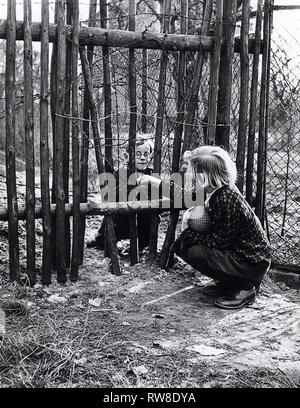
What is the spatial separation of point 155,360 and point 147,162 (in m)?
2.15

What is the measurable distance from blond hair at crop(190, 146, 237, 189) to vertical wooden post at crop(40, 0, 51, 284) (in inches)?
45.4

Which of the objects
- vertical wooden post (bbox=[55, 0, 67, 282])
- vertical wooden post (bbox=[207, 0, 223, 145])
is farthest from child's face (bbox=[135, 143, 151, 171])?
vertical wooden post (bbox=[55, 0, 67, 282])

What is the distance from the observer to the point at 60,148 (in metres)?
3.97

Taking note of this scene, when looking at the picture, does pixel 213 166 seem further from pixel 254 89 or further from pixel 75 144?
pixel 75 144

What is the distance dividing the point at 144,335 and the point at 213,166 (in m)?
1.38

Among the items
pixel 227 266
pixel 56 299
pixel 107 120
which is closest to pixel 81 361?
pixel 56 299

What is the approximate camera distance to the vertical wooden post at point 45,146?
3.71m

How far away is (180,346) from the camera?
3172 millimetres

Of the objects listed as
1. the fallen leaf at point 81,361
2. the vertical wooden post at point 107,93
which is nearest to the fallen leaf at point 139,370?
the fallen leaf at point 81,361

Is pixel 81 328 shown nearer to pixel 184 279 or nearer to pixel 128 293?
pixel 128 293

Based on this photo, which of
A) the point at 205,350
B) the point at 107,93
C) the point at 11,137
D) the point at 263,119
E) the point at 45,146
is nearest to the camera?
the point at 205,350

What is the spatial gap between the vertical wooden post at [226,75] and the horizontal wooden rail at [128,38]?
0.15m

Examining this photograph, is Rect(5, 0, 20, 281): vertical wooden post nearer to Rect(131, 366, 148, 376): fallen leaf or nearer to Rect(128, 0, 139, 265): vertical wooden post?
Rect(128, 0, 139, 265): vertical wooden post

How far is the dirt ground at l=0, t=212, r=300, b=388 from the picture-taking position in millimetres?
2723
